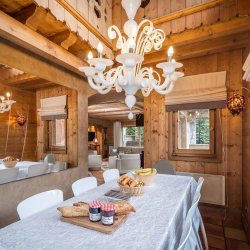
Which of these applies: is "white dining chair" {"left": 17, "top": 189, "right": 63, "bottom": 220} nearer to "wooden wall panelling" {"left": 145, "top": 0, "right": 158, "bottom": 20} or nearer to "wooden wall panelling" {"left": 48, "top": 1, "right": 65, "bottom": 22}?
"wooden wall panelling" {"left": 48, "top": 1, "right": 65, "bottom": 22}

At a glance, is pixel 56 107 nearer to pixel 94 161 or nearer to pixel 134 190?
pixel 134 190

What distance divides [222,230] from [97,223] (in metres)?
2.06

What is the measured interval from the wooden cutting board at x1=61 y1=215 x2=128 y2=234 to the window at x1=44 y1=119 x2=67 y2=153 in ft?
8.20

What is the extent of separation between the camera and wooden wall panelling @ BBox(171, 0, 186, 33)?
2416mm

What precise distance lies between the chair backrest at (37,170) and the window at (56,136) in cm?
62

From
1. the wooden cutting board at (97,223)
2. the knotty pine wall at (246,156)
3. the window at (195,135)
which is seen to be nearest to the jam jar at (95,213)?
the wooden cutting board at (97,223)

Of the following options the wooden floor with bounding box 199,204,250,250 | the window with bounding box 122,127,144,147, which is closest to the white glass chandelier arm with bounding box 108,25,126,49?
the wooden floor with bounding box 199,204,250,250

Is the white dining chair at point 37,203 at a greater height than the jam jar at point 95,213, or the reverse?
the jam jar at point 95,213

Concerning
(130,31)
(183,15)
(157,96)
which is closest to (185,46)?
(183,15)

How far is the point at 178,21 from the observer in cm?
252

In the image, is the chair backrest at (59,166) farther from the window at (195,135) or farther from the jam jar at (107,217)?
the jam jar at (107,217)

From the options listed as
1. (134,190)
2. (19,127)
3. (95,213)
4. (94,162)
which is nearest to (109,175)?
(134,190)

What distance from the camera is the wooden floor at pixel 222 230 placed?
6.72 ft

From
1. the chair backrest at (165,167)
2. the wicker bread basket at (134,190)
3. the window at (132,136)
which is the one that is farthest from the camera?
the window at (132,136)
